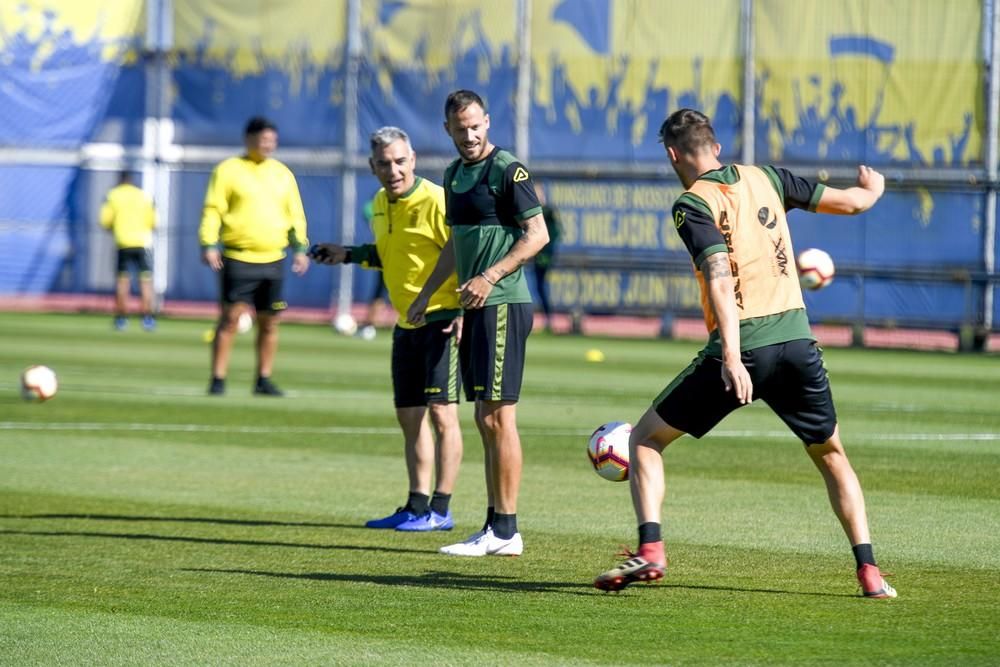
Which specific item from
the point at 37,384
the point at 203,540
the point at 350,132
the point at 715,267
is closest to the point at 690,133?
Answer: the point at 715,267

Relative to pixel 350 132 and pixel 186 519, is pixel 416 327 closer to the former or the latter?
pixel 186 519

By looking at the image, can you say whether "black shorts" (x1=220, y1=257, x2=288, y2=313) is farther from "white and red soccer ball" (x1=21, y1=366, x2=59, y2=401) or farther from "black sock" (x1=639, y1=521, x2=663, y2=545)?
"black sock" (x1=639, y1=521, x2=663, y2=545)

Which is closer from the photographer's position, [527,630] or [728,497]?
[527,630]

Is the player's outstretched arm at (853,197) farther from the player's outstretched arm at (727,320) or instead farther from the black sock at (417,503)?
the black sock at (417,503)

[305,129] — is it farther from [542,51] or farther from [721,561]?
[721,561]

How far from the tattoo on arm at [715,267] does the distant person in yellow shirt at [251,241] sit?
1041cm

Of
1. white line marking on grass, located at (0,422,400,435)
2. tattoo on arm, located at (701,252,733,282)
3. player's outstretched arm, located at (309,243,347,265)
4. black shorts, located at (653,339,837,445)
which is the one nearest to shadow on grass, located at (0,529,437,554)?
player's outstretched arm, located at (309,243,347,265)

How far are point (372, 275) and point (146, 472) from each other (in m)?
20.6

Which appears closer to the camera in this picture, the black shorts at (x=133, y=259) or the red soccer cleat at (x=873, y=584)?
the red soccer cleat at (x=873, y=584)

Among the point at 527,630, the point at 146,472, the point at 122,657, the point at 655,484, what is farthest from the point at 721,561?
the point at 146,472

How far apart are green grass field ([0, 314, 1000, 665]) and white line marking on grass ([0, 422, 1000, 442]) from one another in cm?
4

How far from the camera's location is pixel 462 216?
9.12 metres

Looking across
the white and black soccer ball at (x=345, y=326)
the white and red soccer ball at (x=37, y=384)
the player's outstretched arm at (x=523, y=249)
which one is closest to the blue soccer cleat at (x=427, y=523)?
the player's outstretched arm at (x=523, y=249)

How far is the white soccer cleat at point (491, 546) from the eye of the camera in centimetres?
894
